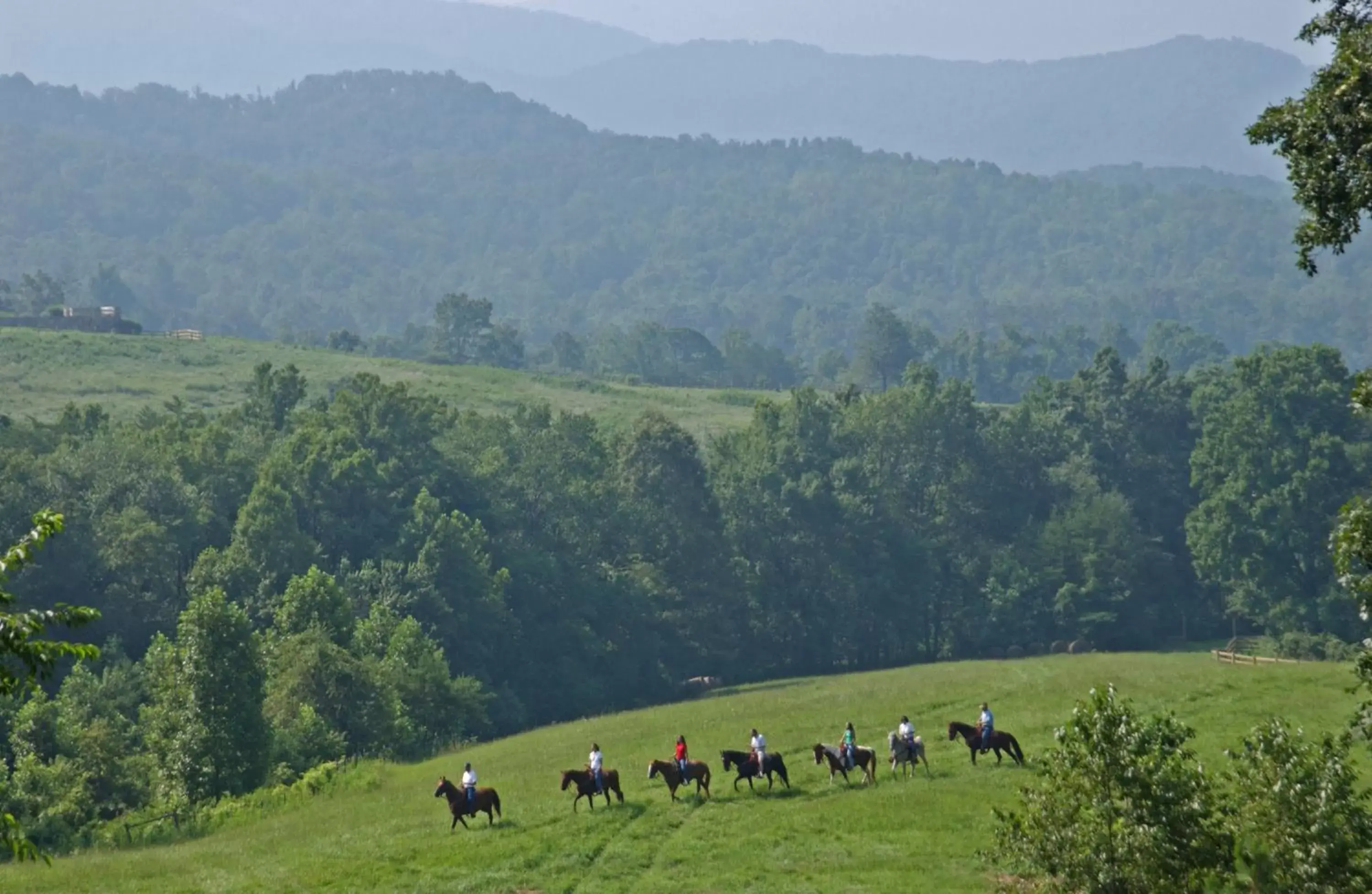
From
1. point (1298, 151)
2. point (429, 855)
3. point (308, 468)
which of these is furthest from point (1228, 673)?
point (308, 468)

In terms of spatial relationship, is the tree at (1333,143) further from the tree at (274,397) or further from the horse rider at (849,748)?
the tree at (274,397)

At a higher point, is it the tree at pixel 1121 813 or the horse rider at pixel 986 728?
the tree at pixel 1121 813

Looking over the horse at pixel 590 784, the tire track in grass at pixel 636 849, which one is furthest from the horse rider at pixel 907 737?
the horse at pixel 590 784

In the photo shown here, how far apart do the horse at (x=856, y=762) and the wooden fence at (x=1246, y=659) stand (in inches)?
1421

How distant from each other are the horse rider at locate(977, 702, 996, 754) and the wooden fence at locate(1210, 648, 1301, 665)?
3296 cm

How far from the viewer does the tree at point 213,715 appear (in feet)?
199

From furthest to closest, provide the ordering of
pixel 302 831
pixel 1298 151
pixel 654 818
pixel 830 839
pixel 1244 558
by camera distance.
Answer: pixel 1244 558
pixel 302 831
pixel 654 818
pixel 830 839
pixel 1298 151

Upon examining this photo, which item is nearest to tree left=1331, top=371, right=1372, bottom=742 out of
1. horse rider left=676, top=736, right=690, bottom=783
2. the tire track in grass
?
the tire track in grass

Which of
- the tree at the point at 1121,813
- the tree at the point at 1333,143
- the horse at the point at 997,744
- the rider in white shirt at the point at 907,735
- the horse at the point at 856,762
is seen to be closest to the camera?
the tree at the point at 1333,143

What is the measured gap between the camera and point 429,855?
40312mm

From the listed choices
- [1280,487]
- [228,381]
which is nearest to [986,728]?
[1280,487]

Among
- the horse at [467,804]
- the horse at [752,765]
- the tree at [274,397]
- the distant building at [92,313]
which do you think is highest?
the distant building at [92,313]

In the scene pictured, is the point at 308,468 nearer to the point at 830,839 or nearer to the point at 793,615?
the point at 793,615

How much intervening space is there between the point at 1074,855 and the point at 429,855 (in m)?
18.7
